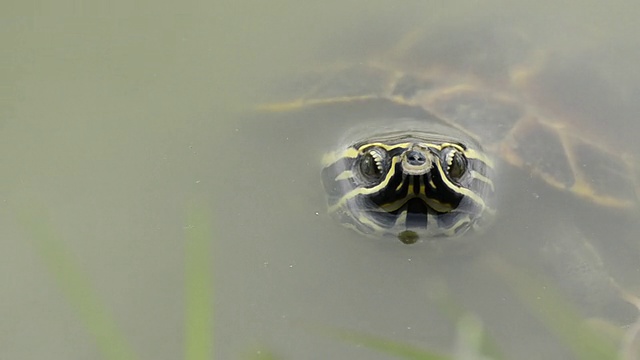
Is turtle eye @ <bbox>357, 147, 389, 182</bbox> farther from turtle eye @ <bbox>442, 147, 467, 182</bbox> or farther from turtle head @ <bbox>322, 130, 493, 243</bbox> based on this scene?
turtle eye @ <bbox>442, 147, 467, 182</bbox>

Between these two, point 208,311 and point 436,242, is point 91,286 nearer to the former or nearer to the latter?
point 208,311

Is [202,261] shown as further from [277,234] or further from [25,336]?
[25,336]

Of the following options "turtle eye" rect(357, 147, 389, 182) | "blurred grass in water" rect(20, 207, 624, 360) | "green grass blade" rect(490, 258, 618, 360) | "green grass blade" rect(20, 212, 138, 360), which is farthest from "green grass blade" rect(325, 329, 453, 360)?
"green grass blade" rect(20, 212, 138, 360)

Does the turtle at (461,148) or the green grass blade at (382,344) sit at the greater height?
the turtle at (461,148)

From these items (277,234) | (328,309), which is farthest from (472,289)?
(277,234)

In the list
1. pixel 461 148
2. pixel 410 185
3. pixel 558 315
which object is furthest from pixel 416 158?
pixel 558 315

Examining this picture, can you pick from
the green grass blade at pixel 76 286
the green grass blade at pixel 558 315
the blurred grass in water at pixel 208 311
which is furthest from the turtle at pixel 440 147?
the green grass blade at pixel 76 286

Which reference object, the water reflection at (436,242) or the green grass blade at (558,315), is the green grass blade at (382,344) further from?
the green grass blade at (558,315)
